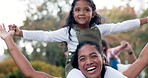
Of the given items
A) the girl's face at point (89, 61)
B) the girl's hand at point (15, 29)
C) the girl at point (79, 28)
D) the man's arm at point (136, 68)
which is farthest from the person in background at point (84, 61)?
the girl at point (79, 28)

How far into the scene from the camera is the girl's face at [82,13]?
4125 millimetres

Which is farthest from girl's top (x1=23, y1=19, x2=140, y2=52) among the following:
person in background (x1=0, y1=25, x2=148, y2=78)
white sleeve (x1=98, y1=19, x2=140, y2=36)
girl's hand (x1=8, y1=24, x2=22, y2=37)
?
person in background (x1=0, y1=25, x2=148, y2=78)

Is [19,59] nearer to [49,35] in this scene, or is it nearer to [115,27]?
[49,35]

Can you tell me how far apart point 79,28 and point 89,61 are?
1001mm

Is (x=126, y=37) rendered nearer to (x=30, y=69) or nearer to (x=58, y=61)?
(x=58, y=61)

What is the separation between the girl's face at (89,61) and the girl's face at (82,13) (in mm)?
793

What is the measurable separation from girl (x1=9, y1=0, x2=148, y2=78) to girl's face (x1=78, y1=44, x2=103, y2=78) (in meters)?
0.70

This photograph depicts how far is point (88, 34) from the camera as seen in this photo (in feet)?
13.2

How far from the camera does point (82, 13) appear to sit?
4.11m

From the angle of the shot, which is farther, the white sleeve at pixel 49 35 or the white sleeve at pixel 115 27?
the white sleeve at pixel 115 27

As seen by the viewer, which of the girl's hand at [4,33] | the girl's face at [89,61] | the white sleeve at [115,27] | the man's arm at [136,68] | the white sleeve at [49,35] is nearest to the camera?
the girl's face at [89,61]

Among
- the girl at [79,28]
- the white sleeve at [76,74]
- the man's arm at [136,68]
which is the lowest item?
the man's arm at [136,68]

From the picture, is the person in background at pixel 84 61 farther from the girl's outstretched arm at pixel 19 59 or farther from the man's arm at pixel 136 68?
the man's arm at pixel 136 68

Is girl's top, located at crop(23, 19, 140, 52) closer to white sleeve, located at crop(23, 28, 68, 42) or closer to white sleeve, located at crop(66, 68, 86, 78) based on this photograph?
white sleeve, located at crop(23, 28, 68, 42)
